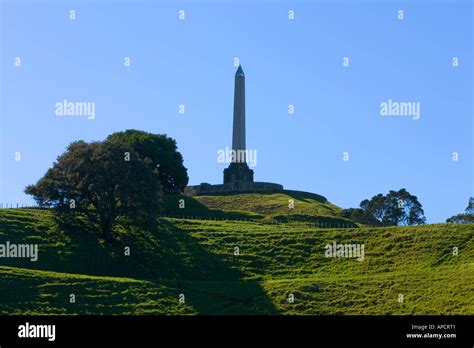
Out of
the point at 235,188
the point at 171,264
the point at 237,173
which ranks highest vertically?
the point at 237,173

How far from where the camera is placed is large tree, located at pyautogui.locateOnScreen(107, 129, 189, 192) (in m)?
116

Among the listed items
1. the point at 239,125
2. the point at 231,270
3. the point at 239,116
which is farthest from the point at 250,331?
the point at 239,116

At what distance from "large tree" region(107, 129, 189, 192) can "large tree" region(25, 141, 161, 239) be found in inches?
1274

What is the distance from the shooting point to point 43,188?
81.6 metres

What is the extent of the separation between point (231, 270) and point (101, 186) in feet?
43.4

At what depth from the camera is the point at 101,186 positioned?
7950 centimetres

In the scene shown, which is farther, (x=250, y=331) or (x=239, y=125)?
(x=239, y=125)

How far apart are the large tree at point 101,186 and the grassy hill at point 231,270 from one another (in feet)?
7.28

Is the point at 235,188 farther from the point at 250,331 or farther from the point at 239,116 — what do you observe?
the point at 250,331

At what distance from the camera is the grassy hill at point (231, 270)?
6194 cm

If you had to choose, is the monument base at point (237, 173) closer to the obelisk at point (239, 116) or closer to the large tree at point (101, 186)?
the obelisk at point (239, 116)

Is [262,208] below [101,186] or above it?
above

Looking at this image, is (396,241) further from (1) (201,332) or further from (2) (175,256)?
(1) (201,332)

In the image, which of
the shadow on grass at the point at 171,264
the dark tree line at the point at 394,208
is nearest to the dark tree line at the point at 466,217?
the dark tree line at the point at 394,208
